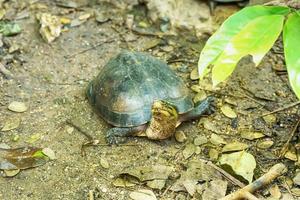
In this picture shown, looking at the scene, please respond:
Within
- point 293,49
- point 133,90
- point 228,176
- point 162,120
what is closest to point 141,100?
point 133,90

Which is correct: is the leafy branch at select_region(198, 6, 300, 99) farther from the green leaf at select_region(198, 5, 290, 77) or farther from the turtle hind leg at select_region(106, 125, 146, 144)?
the turtle hind leg at select_region(106, 125, 146, 144)

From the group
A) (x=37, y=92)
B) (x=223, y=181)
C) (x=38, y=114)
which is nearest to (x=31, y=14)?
(x=37, y=92)

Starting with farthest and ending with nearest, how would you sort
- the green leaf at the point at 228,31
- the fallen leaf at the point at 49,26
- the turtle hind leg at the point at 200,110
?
the fallen leaf at the point at 49,26
the turtle hind leg at the point at 200,110
the green leaf at the point at 228,31

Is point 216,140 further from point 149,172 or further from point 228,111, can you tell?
point 149,172

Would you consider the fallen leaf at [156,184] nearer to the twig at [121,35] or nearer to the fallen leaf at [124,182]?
the fallen leaf at [124,182]

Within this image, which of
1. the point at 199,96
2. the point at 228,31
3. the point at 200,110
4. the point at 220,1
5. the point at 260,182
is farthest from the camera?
the point at 220,1

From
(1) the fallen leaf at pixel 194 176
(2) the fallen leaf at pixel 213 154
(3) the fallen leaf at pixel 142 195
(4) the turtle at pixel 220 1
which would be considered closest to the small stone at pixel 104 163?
(3) the fallen leaf at pixel 142 195

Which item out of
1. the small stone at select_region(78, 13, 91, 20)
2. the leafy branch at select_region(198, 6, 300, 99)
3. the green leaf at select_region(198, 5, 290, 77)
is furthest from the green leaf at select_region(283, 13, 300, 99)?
the small stone at select_region(78, 13, 91, 20)

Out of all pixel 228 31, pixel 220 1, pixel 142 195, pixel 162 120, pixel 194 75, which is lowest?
pixel 142 195
